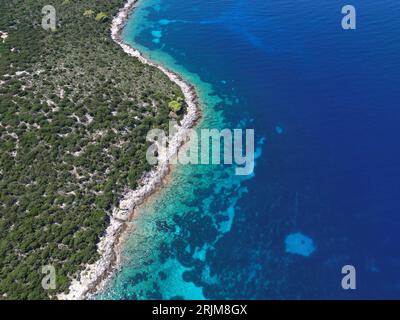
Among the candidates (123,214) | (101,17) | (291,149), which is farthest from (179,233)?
(101,17)

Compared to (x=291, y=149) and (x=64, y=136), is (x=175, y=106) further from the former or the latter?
(x=291, y=149)

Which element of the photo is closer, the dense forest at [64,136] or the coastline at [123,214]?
the coastline at [123,214]

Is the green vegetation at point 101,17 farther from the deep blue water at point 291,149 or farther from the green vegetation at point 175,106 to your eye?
the green vegetation at point 175,106

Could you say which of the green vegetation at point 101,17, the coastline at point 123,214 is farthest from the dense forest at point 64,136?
the green vegetation at point 101,17

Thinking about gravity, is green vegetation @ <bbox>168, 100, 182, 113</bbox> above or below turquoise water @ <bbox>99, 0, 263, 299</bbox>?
above

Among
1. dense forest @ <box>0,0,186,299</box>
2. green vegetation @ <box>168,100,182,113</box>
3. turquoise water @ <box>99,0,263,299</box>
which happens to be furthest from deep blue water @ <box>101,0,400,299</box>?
dense forest @ <box>0,0,186,299</box>

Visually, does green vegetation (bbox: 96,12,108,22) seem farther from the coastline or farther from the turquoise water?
→ the turquoise water
